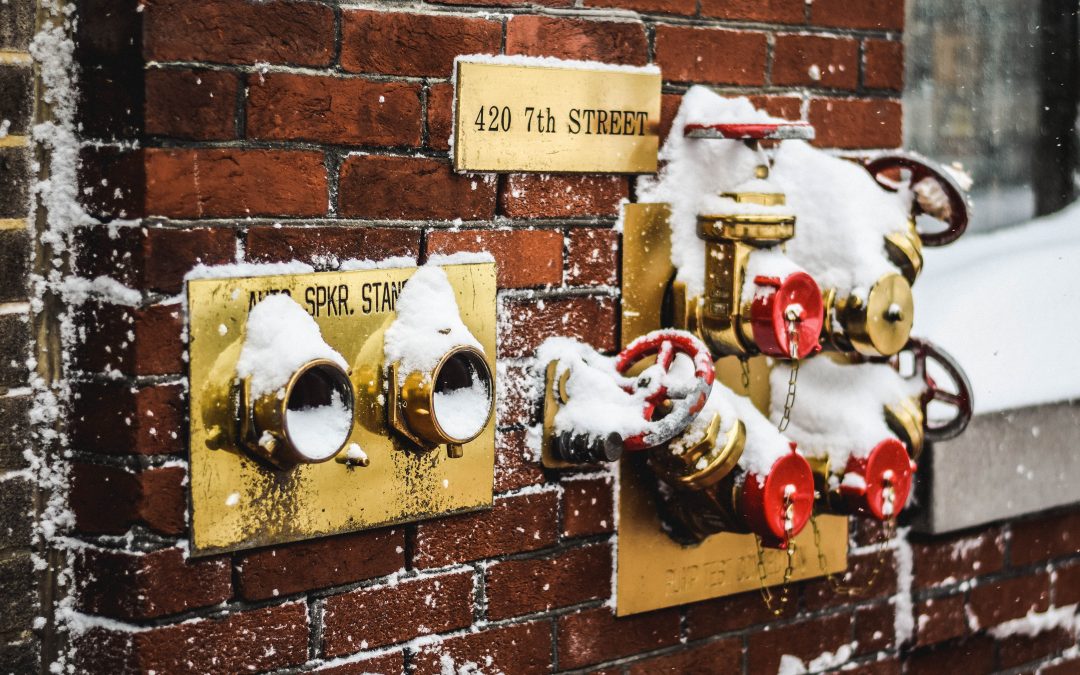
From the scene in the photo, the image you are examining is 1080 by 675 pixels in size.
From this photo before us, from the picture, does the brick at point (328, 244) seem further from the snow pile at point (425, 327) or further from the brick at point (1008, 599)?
the brick at point (1008, 599)

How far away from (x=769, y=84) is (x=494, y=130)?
48 cm

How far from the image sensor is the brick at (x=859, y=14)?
178cm

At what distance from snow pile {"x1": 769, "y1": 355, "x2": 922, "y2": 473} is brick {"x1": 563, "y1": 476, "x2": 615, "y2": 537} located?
0.95 ft

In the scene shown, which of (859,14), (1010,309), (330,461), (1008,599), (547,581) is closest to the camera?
(330,461)

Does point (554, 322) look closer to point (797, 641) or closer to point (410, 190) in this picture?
point (410, 190)

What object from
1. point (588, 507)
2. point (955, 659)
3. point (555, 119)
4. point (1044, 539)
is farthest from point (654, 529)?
point (1044, 539)

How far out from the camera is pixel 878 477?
1613mm

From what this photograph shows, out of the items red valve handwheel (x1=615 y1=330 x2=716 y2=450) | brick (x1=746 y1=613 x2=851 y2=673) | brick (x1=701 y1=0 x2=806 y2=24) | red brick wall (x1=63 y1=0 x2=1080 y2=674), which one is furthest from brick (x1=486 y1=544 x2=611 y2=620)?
brick (x1=701 y1=0 x2=806 y2=24)

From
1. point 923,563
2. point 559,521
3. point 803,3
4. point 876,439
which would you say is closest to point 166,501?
point 559,521

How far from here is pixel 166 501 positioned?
49.8 inches

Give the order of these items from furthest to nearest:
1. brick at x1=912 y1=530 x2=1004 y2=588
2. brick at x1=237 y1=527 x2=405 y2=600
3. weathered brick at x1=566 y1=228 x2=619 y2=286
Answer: brick at x1=912 y1=530 x2=1004 y2=588 → weathered brick at x1=566 y1=228 x2=619 y2=286 → brick at x1=237 y1=527 x2=405 y2=600

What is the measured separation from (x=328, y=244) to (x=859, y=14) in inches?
36.8

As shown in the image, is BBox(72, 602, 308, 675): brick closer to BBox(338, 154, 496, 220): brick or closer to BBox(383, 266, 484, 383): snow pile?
BBox(383, 266, 484, 383): snow pile

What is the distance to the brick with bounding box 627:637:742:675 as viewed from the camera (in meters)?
1.69
